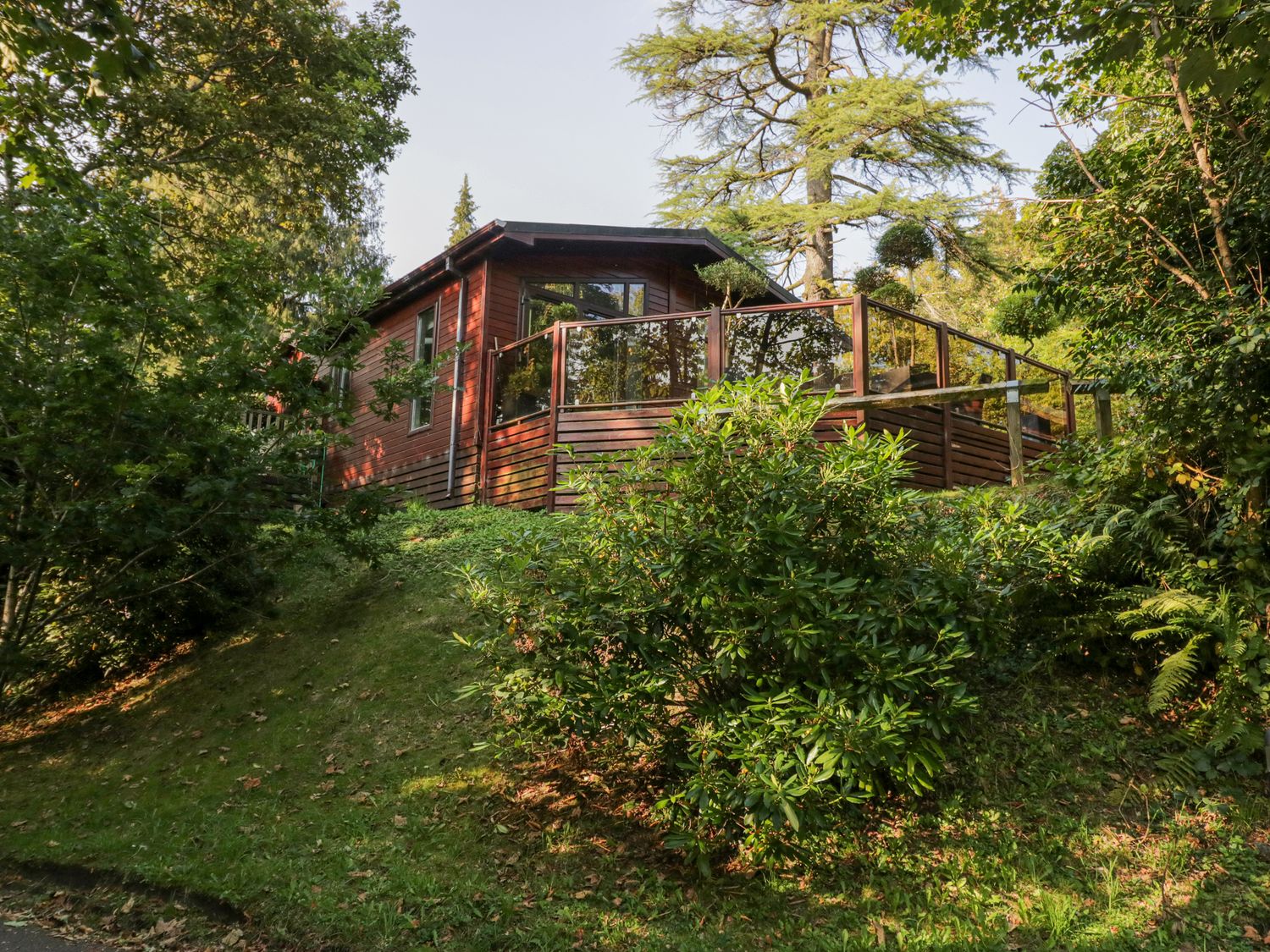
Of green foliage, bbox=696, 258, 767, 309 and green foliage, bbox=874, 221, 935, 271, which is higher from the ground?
green foliage, bbox=874, 221, 935, 271

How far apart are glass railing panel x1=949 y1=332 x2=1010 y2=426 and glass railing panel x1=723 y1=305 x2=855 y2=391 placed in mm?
2586

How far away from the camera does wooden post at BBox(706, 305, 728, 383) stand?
36.5ft

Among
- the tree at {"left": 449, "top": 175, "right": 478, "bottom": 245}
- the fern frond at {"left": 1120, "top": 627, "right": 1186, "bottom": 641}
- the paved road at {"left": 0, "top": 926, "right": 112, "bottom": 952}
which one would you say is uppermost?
the tree at {"left": 449, "top": 175, "right": 478, "bottom": 245}

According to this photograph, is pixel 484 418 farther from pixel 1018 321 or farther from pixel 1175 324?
pixel 1175 324

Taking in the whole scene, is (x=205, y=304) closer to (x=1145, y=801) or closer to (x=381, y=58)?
(x=1145, y=801)

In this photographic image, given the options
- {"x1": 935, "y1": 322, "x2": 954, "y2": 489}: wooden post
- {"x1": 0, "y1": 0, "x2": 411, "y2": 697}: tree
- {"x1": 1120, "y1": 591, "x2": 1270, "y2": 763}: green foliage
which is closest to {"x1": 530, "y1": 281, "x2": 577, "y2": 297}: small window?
{"x1": 0, "y1": 0, "x2": 411, "y2": 697}: tree

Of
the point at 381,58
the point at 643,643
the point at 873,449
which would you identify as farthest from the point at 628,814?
the point at 381,58

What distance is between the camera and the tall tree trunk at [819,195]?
20734 millimetres

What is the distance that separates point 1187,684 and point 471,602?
4.43 m

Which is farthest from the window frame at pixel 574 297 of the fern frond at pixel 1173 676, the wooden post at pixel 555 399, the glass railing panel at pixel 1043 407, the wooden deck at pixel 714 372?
the fern frond at pixel 1173 676

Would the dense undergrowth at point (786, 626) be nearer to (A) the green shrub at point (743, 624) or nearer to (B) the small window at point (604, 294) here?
(A) the green shrub at point (743, 624)

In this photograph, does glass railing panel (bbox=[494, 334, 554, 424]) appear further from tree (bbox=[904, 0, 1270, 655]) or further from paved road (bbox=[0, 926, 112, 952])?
paved road (bbox=[0, 926, 112, 952])

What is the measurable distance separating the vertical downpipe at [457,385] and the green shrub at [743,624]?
9.26 metres

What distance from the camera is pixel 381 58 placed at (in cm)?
1619
